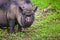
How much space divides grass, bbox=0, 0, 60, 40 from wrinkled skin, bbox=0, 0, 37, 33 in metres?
0.30

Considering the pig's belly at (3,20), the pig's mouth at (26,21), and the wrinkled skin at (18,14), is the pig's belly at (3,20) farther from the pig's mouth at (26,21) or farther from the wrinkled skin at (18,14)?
the pig's mouth at (26,21)

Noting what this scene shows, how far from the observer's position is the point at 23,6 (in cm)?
802

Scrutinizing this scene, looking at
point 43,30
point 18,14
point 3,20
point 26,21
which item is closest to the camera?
point 26,21

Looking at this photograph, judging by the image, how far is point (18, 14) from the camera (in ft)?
26.5

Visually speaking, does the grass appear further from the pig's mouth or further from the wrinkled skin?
the pig's mouth

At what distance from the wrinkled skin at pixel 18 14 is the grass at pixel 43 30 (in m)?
0.30

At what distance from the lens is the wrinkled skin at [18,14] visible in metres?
7.84

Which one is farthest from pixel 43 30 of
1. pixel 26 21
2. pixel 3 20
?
pixel 3 20

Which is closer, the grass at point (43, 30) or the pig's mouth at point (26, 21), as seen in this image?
the pig's mouth at point (26, 21)

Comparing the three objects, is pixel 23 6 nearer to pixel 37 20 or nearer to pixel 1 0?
pixel 1 0

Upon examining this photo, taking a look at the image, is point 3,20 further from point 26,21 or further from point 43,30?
point 43,30

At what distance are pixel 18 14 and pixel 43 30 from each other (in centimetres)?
109

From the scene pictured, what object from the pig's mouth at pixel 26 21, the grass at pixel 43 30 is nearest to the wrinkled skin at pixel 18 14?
the pig's mouth at pixel 26 21

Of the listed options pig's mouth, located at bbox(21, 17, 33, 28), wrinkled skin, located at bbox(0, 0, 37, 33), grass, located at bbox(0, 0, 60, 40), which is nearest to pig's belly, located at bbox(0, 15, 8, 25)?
wrinkled skin, located at bbox(0, 0, 37, 33)
